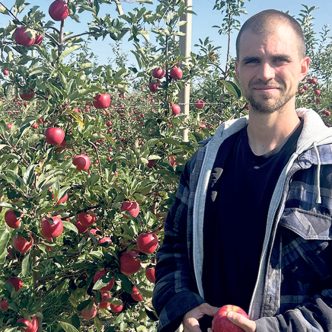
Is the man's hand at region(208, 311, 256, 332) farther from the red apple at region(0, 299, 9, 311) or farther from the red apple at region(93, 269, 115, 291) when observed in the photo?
the red apple at region(0, 299, 9, 311)

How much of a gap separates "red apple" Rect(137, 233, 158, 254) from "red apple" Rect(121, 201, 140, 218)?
13 cm

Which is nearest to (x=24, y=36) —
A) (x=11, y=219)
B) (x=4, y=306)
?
(x=11, y=219)

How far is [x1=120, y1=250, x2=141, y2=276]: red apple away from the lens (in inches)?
82.6

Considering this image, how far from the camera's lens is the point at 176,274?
5.33 ft

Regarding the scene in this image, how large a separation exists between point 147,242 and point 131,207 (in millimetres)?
204

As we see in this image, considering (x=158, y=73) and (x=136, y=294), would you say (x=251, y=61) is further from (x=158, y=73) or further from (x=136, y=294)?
(x=158, y=73)

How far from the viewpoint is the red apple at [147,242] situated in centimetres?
207

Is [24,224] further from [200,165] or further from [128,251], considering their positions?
[200,165]

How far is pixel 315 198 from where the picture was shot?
1.33m

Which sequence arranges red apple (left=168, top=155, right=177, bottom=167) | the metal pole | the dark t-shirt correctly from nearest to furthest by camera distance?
1. the dark t-shirt
2. red apple (left=168, top=155, right=177, bottom=167)
3. the metal pole

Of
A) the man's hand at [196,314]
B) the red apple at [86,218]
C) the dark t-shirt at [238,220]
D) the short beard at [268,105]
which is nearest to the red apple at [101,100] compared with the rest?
the red apple at [86,218]

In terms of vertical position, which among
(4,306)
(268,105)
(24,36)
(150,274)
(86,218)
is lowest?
(4,306)

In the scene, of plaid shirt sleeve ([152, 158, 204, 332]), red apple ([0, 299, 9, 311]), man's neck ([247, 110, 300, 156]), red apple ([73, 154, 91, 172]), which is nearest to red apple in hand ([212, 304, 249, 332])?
plaid shirt sleeve ([152, 158, 204, 332])

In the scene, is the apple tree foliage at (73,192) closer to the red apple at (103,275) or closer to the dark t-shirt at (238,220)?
the red apple at (103,275)
